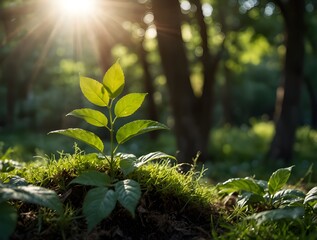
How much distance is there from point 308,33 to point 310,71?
14.9 meters

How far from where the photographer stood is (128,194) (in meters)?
2.17

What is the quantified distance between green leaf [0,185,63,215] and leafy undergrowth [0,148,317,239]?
0.13m

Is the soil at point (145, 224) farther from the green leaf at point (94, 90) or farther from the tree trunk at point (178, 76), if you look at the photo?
the tree trunk at point (178, 76)

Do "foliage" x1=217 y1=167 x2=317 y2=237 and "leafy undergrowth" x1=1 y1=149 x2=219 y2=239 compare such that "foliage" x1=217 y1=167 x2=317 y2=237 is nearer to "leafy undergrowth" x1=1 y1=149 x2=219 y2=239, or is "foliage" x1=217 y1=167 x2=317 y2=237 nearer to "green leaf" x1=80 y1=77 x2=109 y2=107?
"leafy undergrowth" x1=1 y1=149 x2=219 y2=239

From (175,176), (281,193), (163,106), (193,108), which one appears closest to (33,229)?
(175,176)

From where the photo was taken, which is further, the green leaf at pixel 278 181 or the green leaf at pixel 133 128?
the green leaf at pixel 278 181

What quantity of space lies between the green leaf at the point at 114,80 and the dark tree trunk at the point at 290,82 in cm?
905

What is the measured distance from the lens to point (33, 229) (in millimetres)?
2209

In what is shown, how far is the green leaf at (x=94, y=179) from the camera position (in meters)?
2.27

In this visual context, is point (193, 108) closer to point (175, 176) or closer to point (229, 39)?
point (175, 176)

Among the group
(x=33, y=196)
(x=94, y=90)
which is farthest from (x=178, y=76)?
(x=33, y=196)

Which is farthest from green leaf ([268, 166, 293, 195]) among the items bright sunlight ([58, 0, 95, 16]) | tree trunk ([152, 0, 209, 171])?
bright sunlight ([58, 0, 95, 16])

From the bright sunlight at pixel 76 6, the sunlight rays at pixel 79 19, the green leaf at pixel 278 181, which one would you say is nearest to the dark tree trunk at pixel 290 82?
the sunlight rays at pixel 79 19

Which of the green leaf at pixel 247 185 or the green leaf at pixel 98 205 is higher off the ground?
the green leaf at pixel 98 205
